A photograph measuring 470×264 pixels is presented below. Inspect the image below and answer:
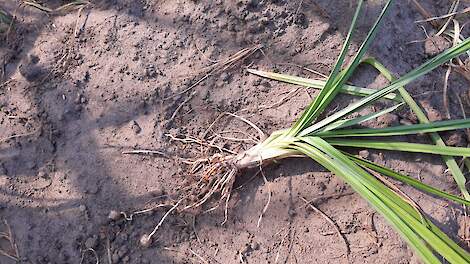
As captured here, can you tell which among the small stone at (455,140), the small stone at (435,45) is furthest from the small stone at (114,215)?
the small stone at (435,45)

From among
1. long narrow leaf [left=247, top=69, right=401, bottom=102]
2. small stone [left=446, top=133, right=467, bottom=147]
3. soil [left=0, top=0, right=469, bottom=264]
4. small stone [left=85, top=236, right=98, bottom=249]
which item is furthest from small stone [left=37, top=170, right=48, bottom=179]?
small stone [left=446, top=133, right=467, bottom=147]

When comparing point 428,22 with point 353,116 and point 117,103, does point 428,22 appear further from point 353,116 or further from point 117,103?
point 117,103

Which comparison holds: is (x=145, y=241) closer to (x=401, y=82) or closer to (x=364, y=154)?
(x=364, y=154)

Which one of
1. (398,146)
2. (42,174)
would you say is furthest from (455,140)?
(42,174)

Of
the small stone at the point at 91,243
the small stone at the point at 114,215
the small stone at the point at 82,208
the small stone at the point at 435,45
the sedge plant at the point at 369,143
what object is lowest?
the small stone at the point at 91,243

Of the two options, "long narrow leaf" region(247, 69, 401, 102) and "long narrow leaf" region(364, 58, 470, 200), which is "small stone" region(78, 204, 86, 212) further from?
"long narrow leaf" region(364, 58, 470, 200)

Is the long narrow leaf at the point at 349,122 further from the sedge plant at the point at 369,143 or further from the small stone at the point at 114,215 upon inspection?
the small stone at the point at 114,215
